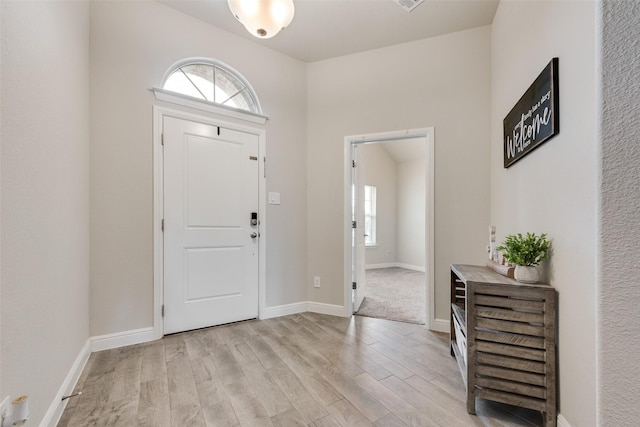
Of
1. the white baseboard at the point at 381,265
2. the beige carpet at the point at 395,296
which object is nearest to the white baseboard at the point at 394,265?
the white baseboard at the point at 381,265

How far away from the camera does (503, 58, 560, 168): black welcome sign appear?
1.43 metres

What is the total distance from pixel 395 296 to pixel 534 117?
305 centimetres

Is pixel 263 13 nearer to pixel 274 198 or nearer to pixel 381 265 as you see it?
pixel 274 198

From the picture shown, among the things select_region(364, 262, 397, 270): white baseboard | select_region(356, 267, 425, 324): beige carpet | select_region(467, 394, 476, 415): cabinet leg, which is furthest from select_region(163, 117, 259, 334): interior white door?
select_region(364, 262, 397, 270): white baseboard

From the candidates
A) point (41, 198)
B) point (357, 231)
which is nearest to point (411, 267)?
point (357, 231)

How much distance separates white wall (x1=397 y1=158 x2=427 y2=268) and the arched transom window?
4773 millimetres

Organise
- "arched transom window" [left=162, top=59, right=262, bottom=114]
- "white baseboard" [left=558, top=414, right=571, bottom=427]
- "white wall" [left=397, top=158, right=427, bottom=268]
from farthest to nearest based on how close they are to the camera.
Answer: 1. "white wall" [left=397, top=158, right=427, bottom=268]
2. "arched transom window" [left=162, top=59, right=262, bottom=114]
3. "white baseboard" [left=558, top=414, right=571, bottom=427]

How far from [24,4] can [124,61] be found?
1.31 meters

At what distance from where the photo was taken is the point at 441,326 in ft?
9.25

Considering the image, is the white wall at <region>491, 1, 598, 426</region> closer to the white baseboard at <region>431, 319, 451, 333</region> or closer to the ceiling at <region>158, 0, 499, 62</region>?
the ceiling at <region>158, 0, 499, 62</region>

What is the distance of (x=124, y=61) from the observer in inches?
95.0

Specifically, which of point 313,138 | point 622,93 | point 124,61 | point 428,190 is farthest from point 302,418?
point 124,61

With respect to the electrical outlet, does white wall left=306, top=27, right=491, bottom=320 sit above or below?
above

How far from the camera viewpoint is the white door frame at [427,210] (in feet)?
9.48
